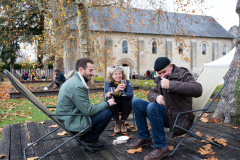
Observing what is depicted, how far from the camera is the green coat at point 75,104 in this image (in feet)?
8.51

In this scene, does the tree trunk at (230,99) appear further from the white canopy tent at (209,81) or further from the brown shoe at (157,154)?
the brown shoe at (157,154)

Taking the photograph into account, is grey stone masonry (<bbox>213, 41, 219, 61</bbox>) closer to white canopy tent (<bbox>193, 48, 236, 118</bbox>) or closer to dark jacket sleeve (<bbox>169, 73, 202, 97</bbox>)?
white canopy tent (<bbox>193, 48, 236, 118</bbox>)

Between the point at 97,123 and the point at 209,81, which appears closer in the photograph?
the point at 97,123

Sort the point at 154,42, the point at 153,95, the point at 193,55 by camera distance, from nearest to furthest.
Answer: the point at 153,95 → the point at 154,42 → the point at 193,55

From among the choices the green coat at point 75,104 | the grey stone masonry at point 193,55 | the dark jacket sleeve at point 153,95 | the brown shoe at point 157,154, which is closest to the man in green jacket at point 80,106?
the green coat at point 75,104

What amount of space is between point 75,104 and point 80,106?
8cm

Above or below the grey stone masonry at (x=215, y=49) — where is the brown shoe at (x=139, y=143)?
below

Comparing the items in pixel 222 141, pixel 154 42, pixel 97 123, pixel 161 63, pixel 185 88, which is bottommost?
pixel 222 141

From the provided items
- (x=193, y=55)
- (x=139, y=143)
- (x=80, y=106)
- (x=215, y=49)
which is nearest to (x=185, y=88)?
(x=139, y=143)

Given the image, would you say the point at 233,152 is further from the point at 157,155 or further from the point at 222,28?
the point at 222,28

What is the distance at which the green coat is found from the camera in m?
2.59

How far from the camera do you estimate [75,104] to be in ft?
8.61

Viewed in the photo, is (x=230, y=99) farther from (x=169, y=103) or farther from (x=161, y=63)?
(x=161, y=63)

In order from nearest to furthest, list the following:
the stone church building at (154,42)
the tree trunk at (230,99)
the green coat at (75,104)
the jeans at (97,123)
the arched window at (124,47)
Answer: the green coat at (75,104) → the jeans at (97,123) → the tree trunk at (230,99) → the stone church building at (154,42) → the arched window at (124,47)
